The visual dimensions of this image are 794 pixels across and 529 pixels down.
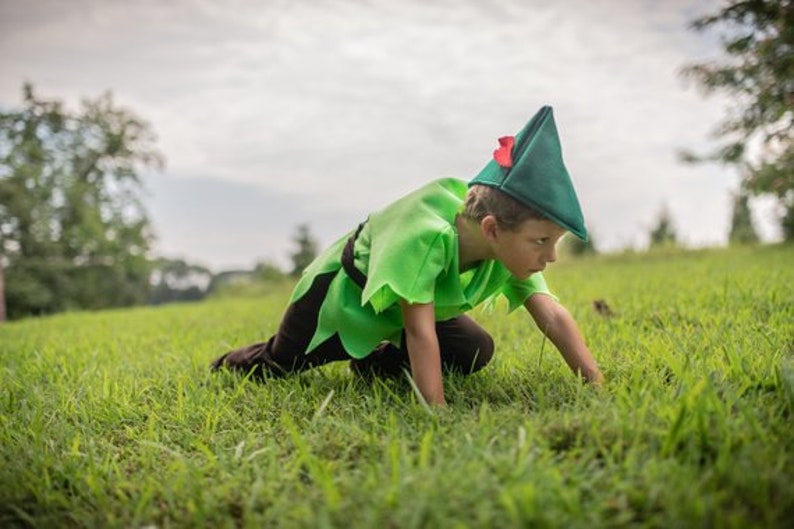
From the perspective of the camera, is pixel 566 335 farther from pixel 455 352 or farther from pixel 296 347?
pixel 296 347

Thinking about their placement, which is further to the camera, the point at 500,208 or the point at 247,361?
the point at 247,361

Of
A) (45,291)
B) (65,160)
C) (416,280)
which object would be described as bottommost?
(45,291)

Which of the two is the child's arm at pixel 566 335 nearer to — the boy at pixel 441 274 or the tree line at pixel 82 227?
the boy at pixel 441 274

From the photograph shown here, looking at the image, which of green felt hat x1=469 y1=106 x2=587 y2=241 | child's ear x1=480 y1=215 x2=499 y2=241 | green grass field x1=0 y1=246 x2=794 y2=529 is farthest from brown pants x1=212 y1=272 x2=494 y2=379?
green felt hat x1=469 y1=106 x2=587 y2=241

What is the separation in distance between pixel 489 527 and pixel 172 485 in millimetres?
896

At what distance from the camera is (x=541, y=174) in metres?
1.94

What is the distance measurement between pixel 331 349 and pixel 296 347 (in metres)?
0.17

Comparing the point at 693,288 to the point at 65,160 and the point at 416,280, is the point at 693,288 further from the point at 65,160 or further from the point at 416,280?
the point at 65,160

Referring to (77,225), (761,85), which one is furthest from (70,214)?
(761,85)

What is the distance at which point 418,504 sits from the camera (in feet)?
4.21

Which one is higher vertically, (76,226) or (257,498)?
(76,226)

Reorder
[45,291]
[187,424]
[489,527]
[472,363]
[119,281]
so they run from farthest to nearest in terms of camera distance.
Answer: [119,281], [45,291], [472,363], [187,424], [489,527]

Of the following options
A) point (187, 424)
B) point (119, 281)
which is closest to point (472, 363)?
point (187, 424)

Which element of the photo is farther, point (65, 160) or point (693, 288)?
point (65, 160)
